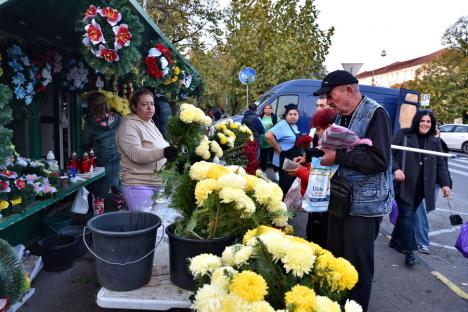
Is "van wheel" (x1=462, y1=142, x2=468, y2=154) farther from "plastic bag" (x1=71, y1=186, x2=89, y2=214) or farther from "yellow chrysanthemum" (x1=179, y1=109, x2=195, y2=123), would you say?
"yellow chrysanthemum" (x1=179, y1=109, x2=195, y2=123)

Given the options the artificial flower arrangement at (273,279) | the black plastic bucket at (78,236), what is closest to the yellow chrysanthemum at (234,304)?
the artificial flower arrangement at (273,279)

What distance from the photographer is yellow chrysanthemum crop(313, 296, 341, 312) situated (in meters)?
1.25

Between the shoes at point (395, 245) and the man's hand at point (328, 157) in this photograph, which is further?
the shoes at point (395, 245)

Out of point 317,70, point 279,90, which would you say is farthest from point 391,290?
point 317,70

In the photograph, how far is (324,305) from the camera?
1.26 meters

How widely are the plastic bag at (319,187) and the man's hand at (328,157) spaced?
9cm

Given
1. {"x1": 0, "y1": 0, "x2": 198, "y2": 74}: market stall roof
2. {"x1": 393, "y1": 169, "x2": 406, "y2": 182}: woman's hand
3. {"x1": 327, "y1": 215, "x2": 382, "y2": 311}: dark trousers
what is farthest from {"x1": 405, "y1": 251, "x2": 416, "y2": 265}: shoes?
{"x1": 0, "y1": 0, "x2": 198, "y2": 74}: market stall roof

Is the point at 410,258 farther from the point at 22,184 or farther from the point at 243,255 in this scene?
the point at 22,184

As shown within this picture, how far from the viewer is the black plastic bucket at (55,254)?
3953 mm

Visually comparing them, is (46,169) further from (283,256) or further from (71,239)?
(283,256)

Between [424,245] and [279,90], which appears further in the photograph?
[279,90]

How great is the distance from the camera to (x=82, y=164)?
483 centimetres

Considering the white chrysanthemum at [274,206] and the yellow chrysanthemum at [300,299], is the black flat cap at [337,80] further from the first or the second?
the yellow chrysanthemum at [300,299]

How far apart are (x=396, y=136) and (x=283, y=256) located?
12.2ft
